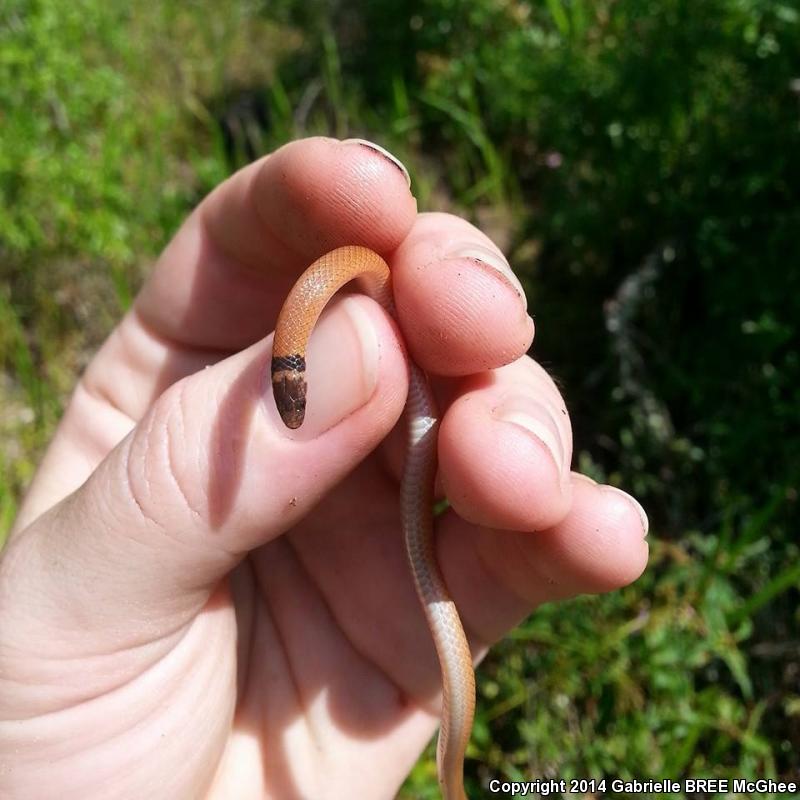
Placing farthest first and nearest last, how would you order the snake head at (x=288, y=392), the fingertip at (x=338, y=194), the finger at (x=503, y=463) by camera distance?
the fingertip at (x=338, y=194) < the finger at (x=503, y=463) < the snake head at (x=288, y=392)

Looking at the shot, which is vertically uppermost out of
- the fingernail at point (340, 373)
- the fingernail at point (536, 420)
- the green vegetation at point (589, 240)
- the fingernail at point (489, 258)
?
the fingernail at point (340, 373)

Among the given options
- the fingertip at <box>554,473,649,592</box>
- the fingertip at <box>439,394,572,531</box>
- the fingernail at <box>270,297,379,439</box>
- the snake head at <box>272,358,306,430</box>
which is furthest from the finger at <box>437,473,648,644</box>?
the snake head at <box>272,358,306,430</box>

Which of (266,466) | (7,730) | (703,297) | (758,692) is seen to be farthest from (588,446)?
(7,730)

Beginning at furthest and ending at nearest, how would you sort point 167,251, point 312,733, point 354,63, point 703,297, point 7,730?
1. point 354,63
2. point 703,297
3. point 167,251
4. point 312,733
5. point 7,730

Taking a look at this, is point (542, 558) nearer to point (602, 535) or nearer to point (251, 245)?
point (602, 535)

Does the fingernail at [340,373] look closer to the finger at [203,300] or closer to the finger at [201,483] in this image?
the finger at [201,483]

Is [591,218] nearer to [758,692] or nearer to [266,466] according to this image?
[758,692]

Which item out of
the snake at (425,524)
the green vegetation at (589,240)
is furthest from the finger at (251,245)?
the green vegetation at (589,240)

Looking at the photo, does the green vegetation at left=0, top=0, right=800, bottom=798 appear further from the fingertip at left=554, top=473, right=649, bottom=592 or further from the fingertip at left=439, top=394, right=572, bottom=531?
the fingertip at left=439, top=394, right=572, bottom=531
